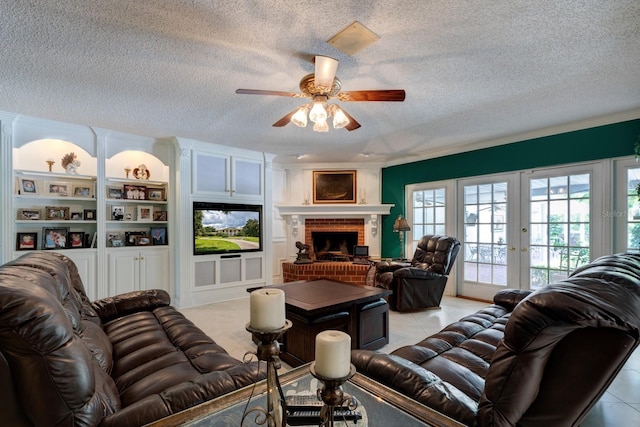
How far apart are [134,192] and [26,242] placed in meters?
1.29

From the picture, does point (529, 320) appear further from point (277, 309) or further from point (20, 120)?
point (20, 120)

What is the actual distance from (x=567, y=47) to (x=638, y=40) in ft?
1.40

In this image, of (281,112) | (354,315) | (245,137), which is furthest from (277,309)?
(245,137)

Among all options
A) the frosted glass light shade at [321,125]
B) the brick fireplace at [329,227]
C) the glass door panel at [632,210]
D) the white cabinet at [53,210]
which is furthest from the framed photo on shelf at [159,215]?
the glass door panel at [632,210]

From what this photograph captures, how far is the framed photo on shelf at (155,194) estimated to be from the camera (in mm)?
4527

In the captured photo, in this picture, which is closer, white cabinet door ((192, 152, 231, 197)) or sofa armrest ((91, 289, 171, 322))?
sofa armrest ((91, 289, 171, 322))

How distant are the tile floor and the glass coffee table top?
5.00 feet

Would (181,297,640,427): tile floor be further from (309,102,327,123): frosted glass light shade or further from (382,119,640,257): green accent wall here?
(309,102,327,123): frosted glass light shade

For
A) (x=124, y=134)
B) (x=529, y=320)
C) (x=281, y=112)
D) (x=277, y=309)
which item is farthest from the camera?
(x=124, y=134)

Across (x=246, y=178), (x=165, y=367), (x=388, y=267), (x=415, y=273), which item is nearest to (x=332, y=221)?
(x=246, y=178)

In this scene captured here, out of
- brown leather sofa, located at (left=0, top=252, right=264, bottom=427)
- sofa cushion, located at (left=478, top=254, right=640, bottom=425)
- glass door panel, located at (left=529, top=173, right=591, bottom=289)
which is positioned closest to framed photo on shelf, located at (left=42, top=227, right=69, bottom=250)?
brown leather sofa, located at (left=0, top=252, right=264, bottom=427)

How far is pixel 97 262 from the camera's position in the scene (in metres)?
3.93

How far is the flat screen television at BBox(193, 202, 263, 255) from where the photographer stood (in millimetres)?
4535

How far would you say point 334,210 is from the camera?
19.9 feet
